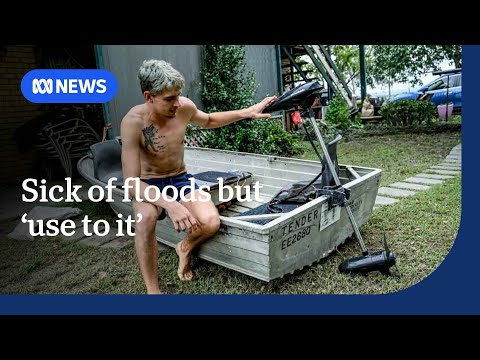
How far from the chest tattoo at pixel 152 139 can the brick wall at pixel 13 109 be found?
0.46m

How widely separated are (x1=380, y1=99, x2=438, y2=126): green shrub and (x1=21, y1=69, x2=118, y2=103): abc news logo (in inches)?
51.4

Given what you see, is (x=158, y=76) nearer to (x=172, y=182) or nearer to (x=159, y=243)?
(x=172, y=182)

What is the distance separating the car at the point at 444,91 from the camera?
1.34 meters

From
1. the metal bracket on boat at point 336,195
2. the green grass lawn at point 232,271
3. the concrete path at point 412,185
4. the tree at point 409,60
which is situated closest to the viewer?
the tree at point 409,60

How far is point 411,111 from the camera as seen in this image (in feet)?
6.02

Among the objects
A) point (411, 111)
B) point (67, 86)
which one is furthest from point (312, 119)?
point (67, 86)

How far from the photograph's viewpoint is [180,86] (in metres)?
1.60

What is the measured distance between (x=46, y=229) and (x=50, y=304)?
36cm

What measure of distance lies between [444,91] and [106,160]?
1.94 meters

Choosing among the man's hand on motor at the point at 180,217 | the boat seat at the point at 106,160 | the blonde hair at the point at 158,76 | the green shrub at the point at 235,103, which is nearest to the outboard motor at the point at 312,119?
the blonde hair at the point at 158,76

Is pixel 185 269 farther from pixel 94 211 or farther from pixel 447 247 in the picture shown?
pixel 447 247

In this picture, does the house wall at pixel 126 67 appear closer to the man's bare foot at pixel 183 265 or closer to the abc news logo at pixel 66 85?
the abc news logo at pixel 66 85

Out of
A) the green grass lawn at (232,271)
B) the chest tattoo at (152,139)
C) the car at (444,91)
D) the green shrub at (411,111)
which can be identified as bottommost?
the green grass lawn at (232,271)
